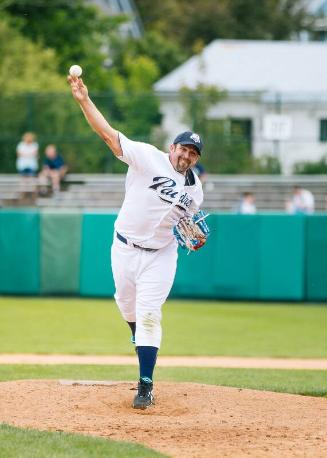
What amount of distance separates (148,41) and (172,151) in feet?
131

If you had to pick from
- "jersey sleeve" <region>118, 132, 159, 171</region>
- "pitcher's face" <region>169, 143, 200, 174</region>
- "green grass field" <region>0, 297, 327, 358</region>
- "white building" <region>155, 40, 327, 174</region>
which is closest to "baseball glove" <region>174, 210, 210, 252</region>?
"pitcher's face" <region>169, 143, 200, 174</region>

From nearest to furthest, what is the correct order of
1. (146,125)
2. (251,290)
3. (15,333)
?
(15,333) → (251,290) → (146,125)

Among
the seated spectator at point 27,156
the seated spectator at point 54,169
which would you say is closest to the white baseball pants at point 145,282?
the seated spectator at point 54,169

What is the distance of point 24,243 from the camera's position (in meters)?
18.5

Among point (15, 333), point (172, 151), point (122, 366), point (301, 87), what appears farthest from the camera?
point (301, 87)

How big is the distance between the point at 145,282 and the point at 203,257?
10.2 metres

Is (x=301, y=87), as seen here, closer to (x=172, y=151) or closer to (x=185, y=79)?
(x=185, y=79)

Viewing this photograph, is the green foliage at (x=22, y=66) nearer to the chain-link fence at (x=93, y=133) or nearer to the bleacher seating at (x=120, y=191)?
the chain-link fence at (x=93, y=133)

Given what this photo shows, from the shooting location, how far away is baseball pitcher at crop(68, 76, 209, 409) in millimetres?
7898

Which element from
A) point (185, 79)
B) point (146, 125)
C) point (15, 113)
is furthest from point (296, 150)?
point (185, 79)

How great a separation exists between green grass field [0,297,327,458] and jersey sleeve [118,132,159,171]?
2084 mm

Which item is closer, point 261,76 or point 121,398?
point 121,398

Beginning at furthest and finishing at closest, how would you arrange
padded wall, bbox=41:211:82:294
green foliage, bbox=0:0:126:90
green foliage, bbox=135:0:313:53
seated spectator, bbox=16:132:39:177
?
green foliage, bbox=135:0:313:53 < green foliage, bbox=0:0:126:90 < seated spectator, bbox=16:132:39:177 < padded wall, bbox=41:211:82:294

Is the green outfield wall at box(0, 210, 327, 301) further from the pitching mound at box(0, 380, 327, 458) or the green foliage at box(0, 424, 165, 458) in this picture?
the green foliage at box(0, 424, 165, 458)
